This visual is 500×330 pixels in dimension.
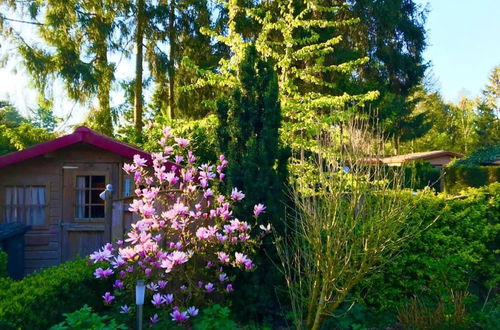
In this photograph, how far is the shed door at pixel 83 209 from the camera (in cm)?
807

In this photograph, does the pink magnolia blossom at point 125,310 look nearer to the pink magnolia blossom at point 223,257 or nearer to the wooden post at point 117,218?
the pink magnolia blossom at point 223,257

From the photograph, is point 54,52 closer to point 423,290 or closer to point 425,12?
point 423,290

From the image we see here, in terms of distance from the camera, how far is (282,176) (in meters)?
5.03

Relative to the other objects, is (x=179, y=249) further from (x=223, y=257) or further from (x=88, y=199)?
(x=88, y=199)

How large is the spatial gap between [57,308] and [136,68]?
41.8ft

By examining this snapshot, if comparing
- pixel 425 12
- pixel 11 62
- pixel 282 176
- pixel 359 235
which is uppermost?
pixel 425 12

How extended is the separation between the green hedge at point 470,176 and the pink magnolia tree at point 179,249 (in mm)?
15618

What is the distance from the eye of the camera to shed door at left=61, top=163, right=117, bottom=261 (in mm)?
8070

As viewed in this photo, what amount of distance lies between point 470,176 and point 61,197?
1626cm

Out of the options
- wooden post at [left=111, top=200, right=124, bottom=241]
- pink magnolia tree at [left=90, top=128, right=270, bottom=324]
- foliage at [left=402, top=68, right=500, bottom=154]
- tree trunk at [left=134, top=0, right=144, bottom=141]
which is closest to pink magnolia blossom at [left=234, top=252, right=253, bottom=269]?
pink magnolia tree at [left=90, top=128, right=270, bottom=324]

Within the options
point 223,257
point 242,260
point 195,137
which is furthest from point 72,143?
point 242,260

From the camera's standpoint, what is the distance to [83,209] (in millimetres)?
8180

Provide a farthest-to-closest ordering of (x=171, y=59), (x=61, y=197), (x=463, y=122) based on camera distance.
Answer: (x=463, y=122)
(x=171, y=59)
(x=61, y=197)

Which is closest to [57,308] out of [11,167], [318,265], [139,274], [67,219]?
[139,274]
